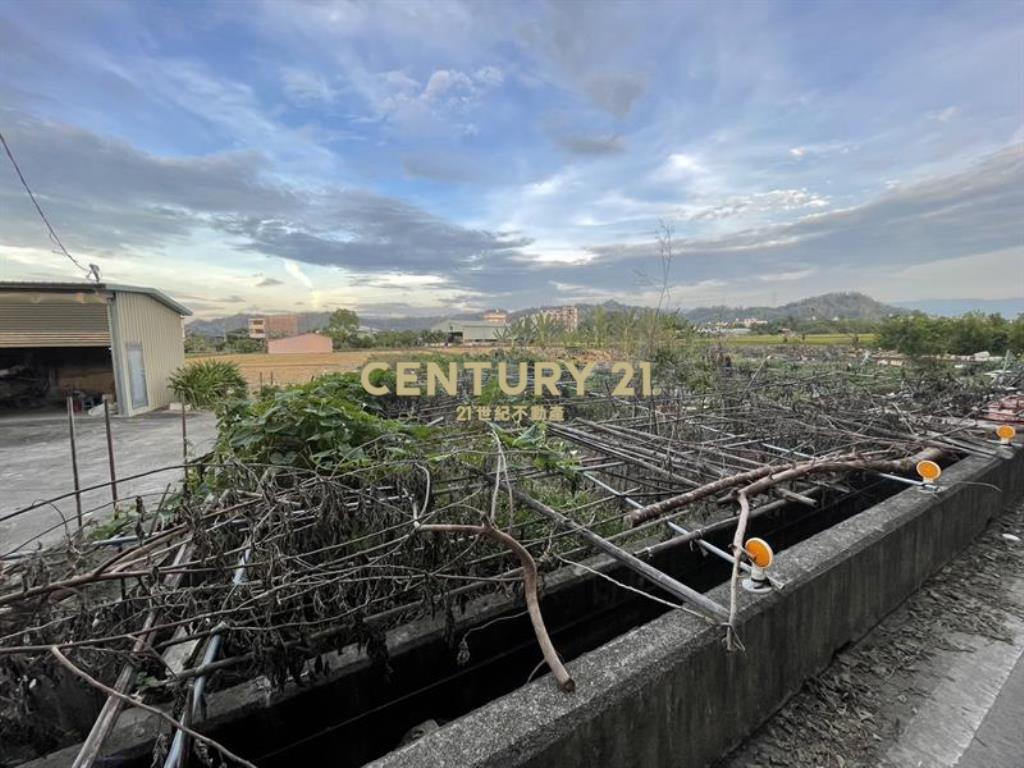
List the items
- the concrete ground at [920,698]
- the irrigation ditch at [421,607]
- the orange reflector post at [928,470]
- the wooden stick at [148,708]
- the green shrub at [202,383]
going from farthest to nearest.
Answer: the green shrub at [202,383] < the orange reflector post at [928,470] < the concrete ground at [920,698] < the irrigation ditch at [421,607] < the wooden stick at [148,708]

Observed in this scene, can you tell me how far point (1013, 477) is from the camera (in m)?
4.37

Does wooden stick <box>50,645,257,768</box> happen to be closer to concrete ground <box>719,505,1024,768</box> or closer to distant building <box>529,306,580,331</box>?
concrete ground <box>719,505,1024,768</box>

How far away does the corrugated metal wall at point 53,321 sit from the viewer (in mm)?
10492

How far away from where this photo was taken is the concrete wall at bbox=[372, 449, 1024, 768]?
140 cm

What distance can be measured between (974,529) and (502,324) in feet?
27.5

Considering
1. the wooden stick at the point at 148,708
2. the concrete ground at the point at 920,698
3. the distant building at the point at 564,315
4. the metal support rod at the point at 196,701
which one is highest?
the distant building at the point at 564,315

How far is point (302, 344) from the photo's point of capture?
2786cm

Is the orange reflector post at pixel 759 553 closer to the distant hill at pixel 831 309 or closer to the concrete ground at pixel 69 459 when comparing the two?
the concrete ground at pixel 69 459

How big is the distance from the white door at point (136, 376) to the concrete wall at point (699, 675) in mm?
12913

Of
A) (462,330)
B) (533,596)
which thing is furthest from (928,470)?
(462,330)

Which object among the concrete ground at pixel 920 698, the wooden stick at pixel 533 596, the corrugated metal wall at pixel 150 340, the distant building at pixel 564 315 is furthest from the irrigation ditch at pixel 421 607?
the corrugated metal wall at pixel 150 340

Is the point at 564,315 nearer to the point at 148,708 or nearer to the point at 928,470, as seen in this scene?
the point at 928,470

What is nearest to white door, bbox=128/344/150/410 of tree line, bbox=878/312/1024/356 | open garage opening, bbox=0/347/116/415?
open garage opening, bbox=0/347/116/415

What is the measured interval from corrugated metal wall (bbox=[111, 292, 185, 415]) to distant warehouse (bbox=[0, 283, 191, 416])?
0.7 inches
